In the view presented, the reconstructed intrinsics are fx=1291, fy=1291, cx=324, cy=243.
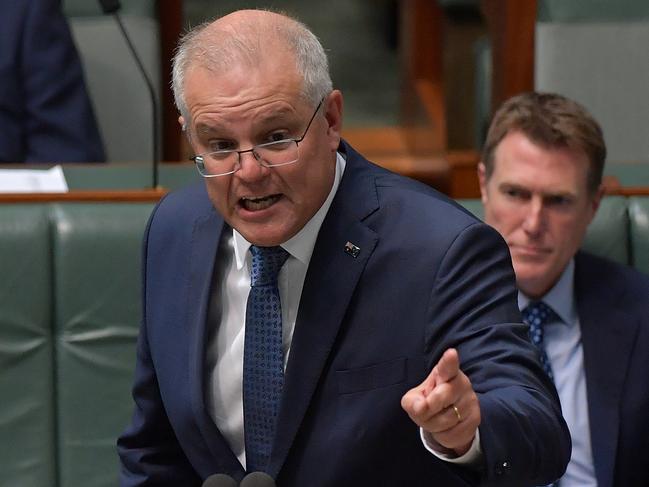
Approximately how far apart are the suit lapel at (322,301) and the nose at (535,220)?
0.41 metres

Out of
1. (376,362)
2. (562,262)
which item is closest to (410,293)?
(376,362)

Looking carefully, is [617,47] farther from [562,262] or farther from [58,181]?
[58,181]

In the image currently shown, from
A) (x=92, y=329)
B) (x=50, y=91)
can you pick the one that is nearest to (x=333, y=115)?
(x=92, y=329)

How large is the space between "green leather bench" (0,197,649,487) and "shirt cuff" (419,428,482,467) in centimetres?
69

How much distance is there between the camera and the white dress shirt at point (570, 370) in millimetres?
1535

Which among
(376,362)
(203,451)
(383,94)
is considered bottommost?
(383,94)

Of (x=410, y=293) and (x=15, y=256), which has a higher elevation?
(x=410, y=293)

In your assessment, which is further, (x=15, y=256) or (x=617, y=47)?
(x=617, y=47)

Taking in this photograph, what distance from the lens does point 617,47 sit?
91.3 inches

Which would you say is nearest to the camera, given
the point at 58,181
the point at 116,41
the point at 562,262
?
the point at 562,262

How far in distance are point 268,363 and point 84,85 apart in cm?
122

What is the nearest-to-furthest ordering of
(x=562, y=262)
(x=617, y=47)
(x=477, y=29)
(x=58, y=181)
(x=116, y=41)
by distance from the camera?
(x=562, y=262), (x=58, y=181), (x=617, y=47), (x=116, y=41), (x=477, y=29)

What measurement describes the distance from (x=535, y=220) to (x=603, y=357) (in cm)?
19

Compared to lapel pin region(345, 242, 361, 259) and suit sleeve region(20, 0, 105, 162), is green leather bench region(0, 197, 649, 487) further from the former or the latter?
suit sleeve region(20, 0, 105, 162)
